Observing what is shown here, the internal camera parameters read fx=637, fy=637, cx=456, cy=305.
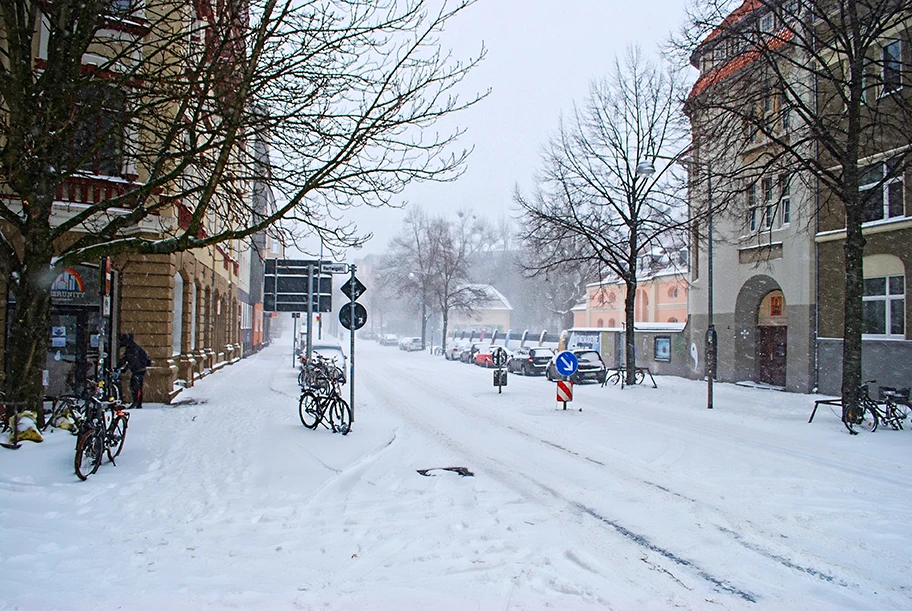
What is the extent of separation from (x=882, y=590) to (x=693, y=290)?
22.8m

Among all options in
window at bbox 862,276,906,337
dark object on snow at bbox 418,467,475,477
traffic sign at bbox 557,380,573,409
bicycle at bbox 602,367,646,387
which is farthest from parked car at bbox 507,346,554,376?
dark object on snow at bbox 418,467,475,477

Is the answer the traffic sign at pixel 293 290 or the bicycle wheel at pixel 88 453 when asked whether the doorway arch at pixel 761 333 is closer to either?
the traffic sign at pixel 293 290

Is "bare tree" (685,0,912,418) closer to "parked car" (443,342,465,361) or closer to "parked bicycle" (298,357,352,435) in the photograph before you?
"parked bicycle" (298,357,352,435)

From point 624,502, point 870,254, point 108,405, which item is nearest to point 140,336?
point 108,405

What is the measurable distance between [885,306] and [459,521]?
16236mm

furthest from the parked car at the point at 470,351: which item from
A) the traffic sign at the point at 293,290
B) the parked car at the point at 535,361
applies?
the traffic sign at the point at 293,290

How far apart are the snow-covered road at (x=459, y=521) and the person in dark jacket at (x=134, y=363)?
8.88 feet

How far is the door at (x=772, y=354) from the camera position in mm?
21984

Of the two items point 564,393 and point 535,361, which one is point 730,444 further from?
point 535,361

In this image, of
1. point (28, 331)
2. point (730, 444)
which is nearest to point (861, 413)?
point (730, 444)

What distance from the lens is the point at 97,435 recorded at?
7789mm

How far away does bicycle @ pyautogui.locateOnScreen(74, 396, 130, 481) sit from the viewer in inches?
294

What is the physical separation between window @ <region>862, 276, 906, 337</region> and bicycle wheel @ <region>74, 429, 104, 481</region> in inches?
729

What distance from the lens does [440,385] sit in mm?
22859
